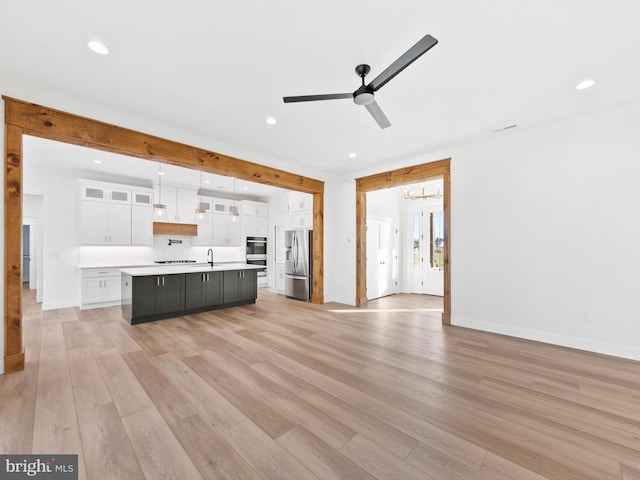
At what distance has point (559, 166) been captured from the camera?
12.0ft

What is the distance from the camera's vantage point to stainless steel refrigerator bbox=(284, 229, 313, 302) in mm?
6465

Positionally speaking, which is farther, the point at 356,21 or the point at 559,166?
the point at 559,166

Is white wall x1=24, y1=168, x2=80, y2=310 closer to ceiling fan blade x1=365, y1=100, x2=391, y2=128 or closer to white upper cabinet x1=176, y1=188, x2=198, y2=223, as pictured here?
white upper cabinet x1=176, y1=188, x2=198, y2=223

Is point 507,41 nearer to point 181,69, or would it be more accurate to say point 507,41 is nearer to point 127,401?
point 181,69

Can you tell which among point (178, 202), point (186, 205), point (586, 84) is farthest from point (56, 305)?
point (586, 84)

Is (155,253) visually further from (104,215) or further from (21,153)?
(21,153)

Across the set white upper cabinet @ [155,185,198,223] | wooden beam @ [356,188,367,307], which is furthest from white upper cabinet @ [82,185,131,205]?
wooden beam @ [356,188,367,307]

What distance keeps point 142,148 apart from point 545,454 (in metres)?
4.96

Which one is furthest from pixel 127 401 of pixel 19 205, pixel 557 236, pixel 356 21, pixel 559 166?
pixel 559 166

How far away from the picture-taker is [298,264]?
670cm

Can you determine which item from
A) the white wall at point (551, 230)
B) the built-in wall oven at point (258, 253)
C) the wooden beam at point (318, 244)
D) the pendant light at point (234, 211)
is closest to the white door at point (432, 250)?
the white wall at point (551, 230)

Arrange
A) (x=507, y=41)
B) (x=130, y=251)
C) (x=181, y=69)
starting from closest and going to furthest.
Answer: (x=507, y=41)
(x=181, y=69)
(x=130, y=251)

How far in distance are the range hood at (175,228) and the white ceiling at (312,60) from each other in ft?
13.1

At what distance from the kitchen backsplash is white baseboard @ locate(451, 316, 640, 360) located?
6572 millimetres
